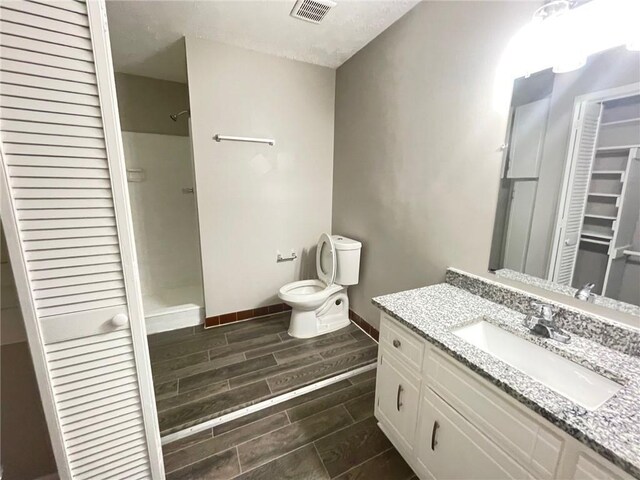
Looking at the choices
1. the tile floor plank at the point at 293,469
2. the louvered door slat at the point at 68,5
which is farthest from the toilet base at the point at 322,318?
the louvered door slat at the point at 68,5

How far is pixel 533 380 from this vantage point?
820 millimetres

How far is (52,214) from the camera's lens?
0.82 m

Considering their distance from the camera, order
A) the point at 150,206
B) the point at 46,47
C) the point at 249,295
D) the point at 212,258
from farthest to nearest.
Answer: the point at 150,206
the point at 249,295
the point at 212,258
the point at 46,47

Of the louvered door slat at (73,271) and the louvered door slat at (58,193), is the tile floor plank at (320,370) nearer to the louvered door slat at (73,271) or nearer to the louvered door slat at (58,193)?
the louvered door slat at (73,271)

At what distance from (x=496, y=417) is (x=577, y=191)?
943 mm

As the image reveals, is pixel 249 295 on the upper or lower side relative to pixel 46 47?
lower

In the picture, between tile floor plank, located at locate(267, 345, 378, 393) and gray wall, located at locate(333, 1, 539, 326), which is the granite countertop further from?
tile floor plank, located at locate(267, 345, 378, 393)

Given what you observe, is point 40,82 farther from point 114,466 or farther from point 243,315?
point 243,315

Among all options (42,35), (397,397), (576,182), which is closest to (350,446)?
(397,397)

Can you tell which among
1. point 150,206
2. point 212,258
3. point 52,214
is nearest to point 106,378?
point 52,214

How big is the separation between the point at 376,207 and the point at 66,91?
1.89 metres

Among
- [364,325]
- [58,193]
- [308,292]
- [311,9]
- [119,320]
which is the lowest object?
[364,325]

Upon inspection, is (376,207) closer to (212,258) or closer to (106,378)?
(212,258)

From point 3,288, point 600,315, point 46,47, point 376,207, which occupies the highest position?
point 46,47
